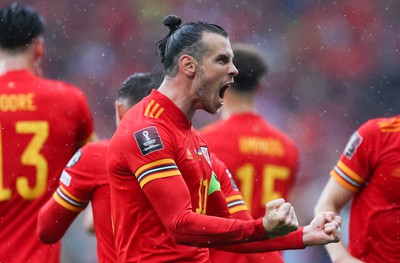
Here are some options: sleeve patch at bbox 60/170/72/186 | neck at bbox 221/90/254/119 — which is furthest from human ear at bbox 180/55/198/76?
neck at bbox 221/90/254/119

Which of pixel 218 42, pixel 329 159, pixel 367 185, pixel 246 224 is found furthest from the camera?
pixel 329 159

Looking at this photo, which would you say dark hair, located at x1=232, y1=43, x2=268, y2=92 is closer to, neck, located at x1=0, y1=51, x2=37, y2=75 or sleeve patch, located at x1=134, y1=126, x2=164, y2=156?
neck, located at x1=0, y1=51, x2=37, y2=75

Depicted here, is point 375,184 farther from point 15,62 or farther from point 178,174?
point 15,62

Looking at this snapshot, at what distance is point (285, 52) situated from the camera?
13.2 m

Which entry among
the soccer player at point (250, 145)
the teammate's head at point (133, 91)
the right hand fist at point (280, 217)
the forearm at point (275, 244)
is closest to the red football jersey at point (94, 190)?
the teammate's head at point (133, 91)

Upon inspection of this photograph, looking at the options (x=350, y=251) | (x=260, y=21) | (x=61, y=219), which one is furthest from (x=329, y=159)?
(x=61, y=219)

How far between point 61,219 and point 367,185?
1.61m

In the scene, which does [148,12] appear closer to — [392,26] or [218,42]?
[392,26]

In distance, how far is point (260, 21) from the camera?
44.0 feet

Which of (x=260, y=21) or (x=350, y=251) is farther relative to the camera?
(x=260, y=21)

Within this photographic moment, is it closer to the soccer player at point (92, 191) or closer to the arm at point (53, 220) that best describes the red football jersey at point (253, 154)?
the soccer player at point (92, 191)

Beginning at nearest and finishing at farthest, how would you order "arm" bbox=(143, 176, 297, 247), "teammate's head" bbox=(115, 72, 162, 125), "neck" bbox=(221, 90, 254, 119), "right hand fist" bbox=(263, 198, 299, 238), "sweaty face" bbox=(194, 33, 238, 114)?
1. "right hand fist" bbox=(263, 198, 299, 238)
2. "arm" bbox=(143, 176, 297, 247)
3. "sweaty face" bbox=(194, 33, 238, 114)
4. "teammate's head" bbox=(115, 72, 162, 125)
5. "neck" bbox=(221, 90, 254, 119)

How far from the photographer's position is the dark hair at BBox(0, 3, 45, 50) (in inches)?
237

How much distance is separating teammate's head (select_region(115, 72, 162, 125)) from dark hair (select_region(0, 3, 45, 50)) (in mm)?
1120
